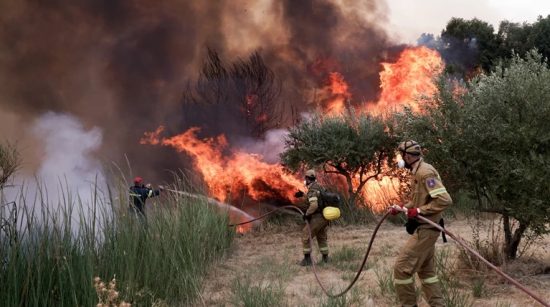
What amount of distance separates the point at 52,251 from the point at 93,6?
19212 mm

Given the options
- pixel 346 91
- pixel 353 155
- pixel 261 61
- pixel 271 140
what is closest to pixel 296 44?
pixel 261 61

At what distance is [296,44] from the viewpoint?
964 inches

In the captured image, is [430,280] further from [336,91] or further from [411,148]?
[336,91]

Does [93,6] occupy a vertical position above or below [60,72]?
above

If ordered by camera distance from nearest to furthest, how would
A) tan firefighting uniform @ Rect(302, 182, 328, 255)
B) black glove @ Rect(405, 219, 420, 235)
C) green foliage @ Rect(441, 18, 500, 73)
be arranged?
black glove @ Rect(405, 219, 420, 235) < tan firefighting uniform @ Rect(302, 182, 328, 255) < green foliage @ Rect(441, 18, 500, 73)

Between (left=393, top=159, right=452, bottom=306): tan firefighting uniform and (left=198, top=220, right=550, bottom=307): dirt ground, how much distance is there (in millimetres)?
386

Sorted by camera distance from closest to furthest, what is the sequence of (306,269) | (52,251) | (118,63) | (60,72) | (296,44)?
(52,251) < (306,269) < (60,72) < (118,63) < (296,44)

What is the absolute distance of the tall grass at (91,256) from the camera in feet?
13.4

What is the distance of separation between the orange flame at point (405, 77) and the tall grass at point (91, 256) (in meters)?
15.5

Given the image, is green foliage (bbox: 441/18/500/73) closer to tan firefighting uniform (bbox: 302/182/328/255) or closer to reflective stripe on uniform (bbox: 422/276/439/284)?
tan firefighting uniform (bbox: 302/182/328/255)

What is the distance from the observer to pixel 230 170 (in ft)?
62.9

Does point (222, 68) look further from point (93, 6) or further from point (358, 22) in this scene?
point (358, 22)

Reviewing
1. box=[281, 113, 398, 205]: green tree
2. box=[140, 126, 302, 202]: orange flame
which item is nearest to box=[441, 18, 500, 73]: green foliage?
box=[281, 113, 398, 205]: green tree

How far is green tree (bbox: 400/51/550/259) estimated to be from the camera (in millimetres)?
7000
